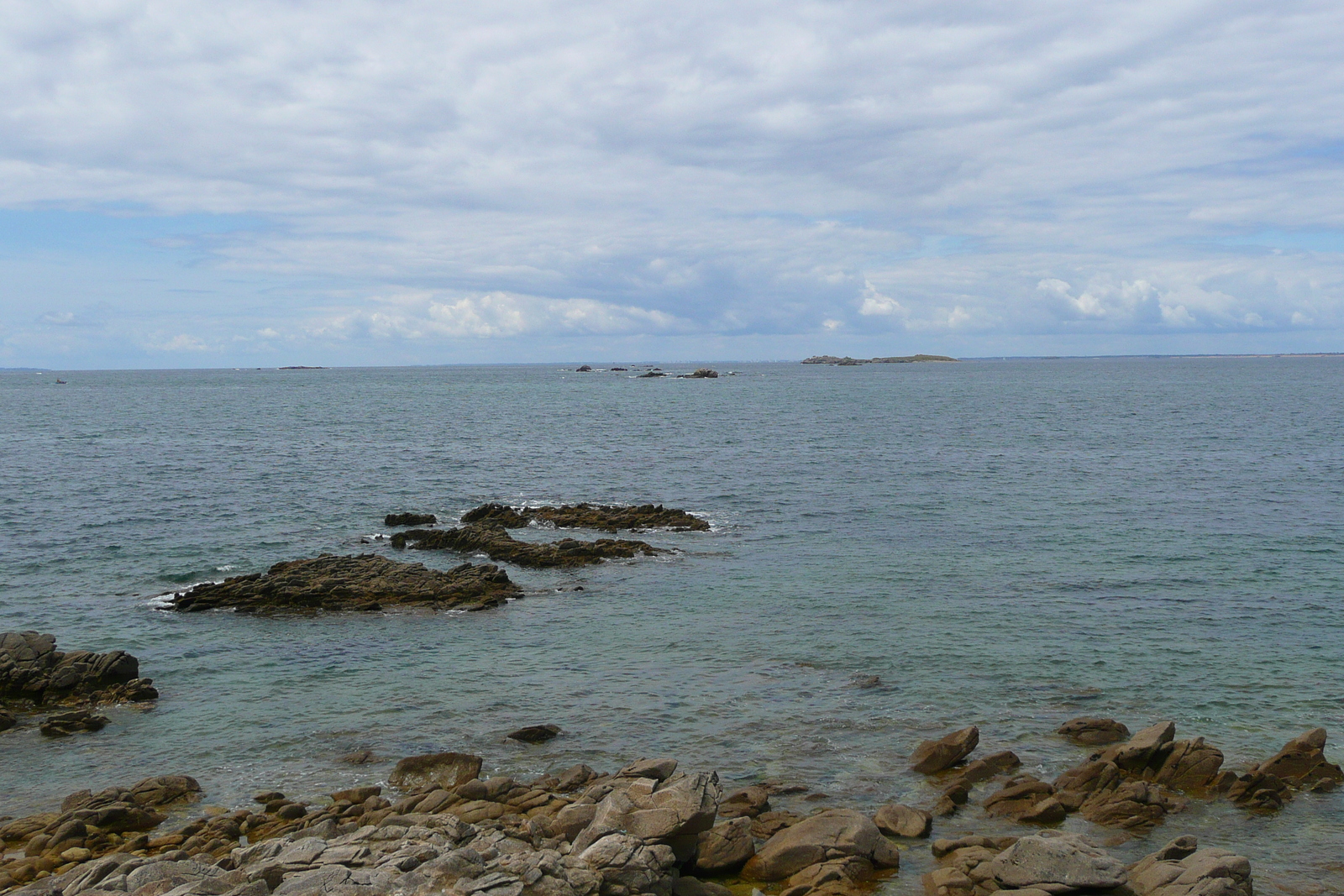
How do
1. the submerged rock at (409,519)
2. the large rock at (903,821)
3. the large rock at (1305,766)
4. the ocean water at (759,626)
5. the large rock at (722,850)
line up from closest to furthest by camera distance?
the large rock at (722,850)
the large rock at (903,821)
the large rock at (1305,766)
the ocean water at (759,626)
the submerged rock at (409,519)

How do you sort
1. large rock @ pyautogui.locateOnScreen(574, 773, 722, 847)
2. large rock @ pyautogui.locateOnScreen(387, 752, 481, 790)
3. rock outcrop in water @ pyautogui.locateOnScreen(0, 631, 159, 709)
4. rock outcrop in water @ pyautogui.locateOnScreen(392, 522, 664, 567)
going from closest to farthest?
large rock @ pyautogui.locateOnScreen(574, 773, 722, 847)
large rock @ pyautogui.locateOnScreen(387, 752, 481, 790)
rock outcrop in water @ pyautogui.locateOnScreen(0, 631, 159, 709)
rock outcrop in water @ pyautogui.locateOnScreen(392, 522, 664, 567)

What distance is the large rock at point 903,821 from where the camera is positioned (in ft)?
54.6

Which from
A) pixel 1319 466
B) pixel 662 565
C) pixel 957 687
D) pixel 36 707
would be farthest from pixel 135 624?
pixel 1319 466

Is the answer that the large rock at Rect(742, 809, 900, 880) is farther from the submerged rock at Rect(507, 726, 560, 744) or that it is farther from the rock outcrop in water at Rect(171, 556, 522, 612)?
the rock outcrop in water at Rect(171, 556, 522, 612)

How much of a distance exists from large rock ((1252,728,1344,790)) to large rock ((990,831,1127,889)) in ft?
20.7

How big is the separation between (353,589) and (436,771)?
1637 centimetres

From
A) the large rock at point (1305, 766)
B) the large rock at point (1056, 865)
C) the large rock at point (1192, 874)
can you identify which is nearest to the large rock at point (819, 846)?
the large rock at point (1056, 865)

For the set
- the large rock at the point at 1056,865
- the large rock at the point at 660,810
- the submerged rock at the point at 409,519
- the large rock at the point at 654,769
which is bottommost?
the large rock at the point at 1056,865

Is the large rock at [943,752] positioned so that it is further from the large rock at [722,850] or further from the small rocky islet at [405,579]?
the small rocky islet at [405,579]

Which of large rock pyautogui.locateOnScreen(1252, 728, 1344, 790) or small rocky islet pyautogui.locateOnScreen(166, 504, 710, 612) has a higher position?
small rocky islet pyautogui.locateOnScreen(166, 504, 710, 612)

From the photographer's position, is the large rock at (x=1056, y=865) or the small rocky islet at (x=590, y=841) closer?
the small rocky islet at (x=590, y=841)

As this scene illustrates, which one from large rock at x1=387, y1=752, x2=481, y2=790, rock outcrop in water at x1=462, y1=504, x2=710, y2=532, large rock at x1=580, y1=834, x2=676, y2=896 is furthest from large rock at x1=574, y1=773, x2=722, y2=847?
rock outcrop in water at x1=462, y1=504, x2=710, y2=532

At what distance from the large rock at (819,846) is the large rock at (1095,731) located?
7012 mm

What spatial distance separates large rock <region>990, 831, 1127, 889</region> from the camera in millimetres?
13969
